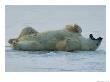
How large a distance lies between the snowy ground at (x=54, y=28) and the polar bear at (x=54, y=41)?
2 centimetres

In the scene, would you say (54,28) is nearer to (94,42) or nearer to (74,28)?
(74,28)

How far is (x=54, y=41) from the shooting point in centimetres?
172

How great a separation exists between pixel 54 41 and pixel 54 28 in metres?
0.07

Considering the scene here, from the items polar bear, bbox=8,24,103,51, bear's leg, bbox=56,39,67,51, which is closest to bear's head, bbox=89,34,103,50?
polar bear, bbox=8,24,103,51

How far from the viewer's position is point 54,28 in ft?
5.69

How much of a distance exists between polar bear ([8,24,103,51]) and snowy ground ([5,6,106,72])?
0.07ft

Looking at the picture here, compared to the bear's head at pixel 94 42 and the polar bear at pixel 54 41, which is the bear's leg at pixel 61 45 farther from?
the bear's head at pixel 94 42

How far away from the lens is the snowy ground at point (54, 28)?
1.70 m

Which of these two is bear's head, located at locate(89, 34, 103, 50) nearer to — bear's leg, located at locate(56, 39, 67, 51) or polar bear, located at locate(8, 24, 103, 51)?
polar bear, located at locate(8, 24, 103, 51)

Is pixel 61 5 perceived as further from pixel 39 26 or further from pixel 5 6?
pixel 5 6

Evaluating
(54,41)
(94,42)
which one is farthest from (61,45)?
(94,42)
